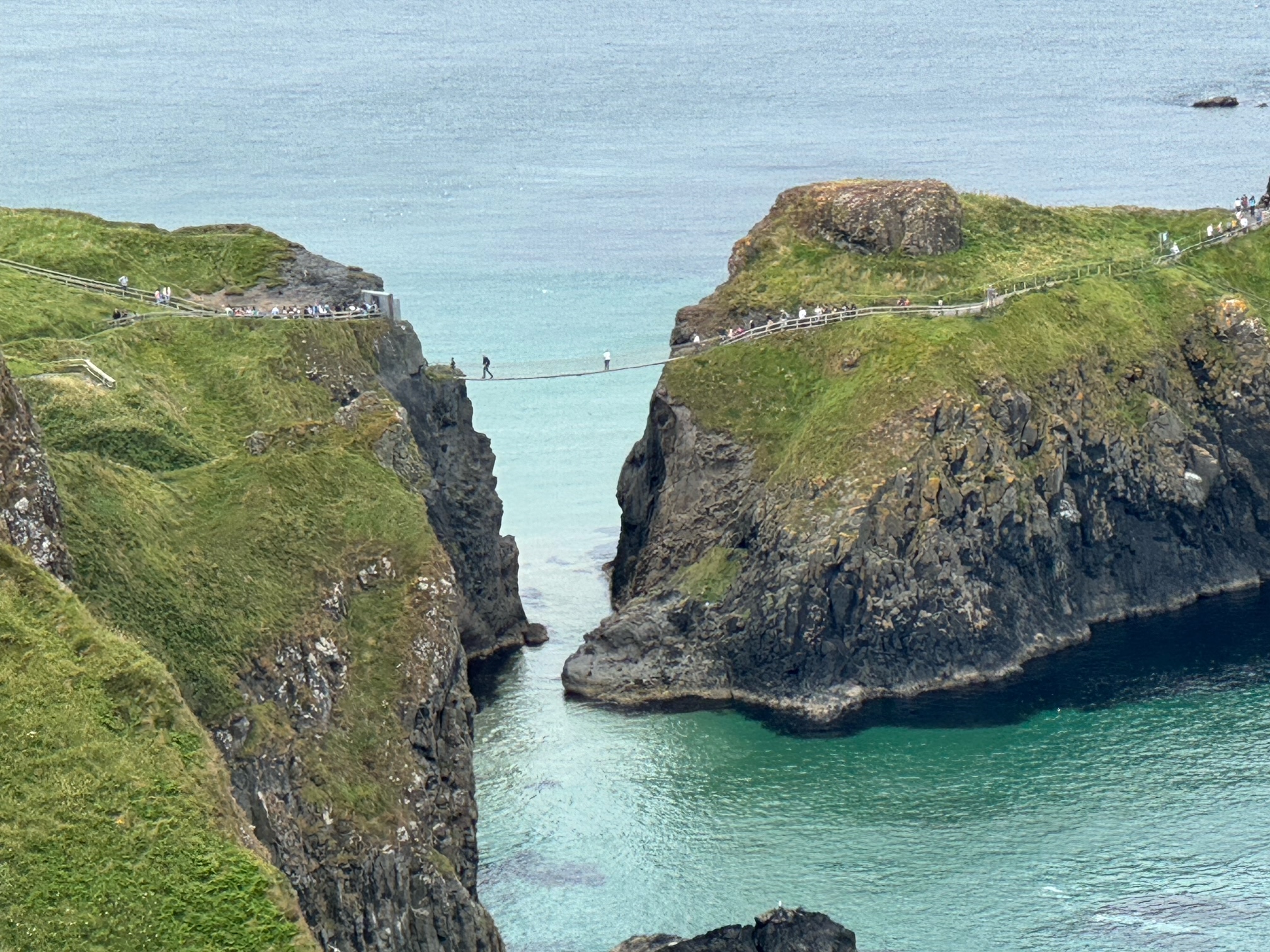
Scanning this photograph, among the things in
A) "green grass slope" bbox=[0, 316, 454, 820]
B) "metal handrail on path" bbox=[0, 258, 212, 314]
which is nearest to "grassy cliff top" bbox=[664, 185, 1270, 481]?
"green grass slope" bbox=[0, 316, 454, 820]

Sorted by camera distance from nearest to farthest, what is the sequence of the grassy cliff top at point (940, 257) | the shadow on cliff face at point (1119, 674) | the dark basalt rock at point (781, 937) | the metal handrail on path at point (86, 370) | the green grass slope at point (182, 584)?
the green grass slope at point (182, 584) → the dark basalt rock at point (781, 937) → the metal handrail on path at point (86, 370) → the shadow on cliff face at point (1119, 674) → the grassy cliff top at point (940, 257)

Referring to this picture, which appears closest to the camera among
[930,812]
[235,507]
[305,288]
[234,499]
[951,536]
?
[235,507]

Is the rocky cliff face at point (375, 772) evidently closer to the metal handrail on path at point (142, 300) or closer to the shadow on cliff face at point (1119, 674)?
the metal handrail on path at point (142, 300)

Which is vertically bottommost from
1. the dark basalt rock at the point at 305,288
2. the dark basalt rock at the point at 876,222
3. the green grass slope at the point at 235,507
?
the green grass slope at the point at 235,507

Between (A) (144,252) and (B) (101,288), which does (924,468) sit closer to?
(B) (101,288)

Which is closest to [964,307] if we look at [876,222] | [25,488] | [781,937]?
[876,222]

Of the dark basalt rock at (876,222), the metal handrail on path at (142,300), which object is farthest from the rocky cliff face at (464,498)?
the dark basalt rock at (876,222)

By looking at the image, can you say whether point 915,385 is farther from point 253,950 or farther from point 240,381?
point 253,950
